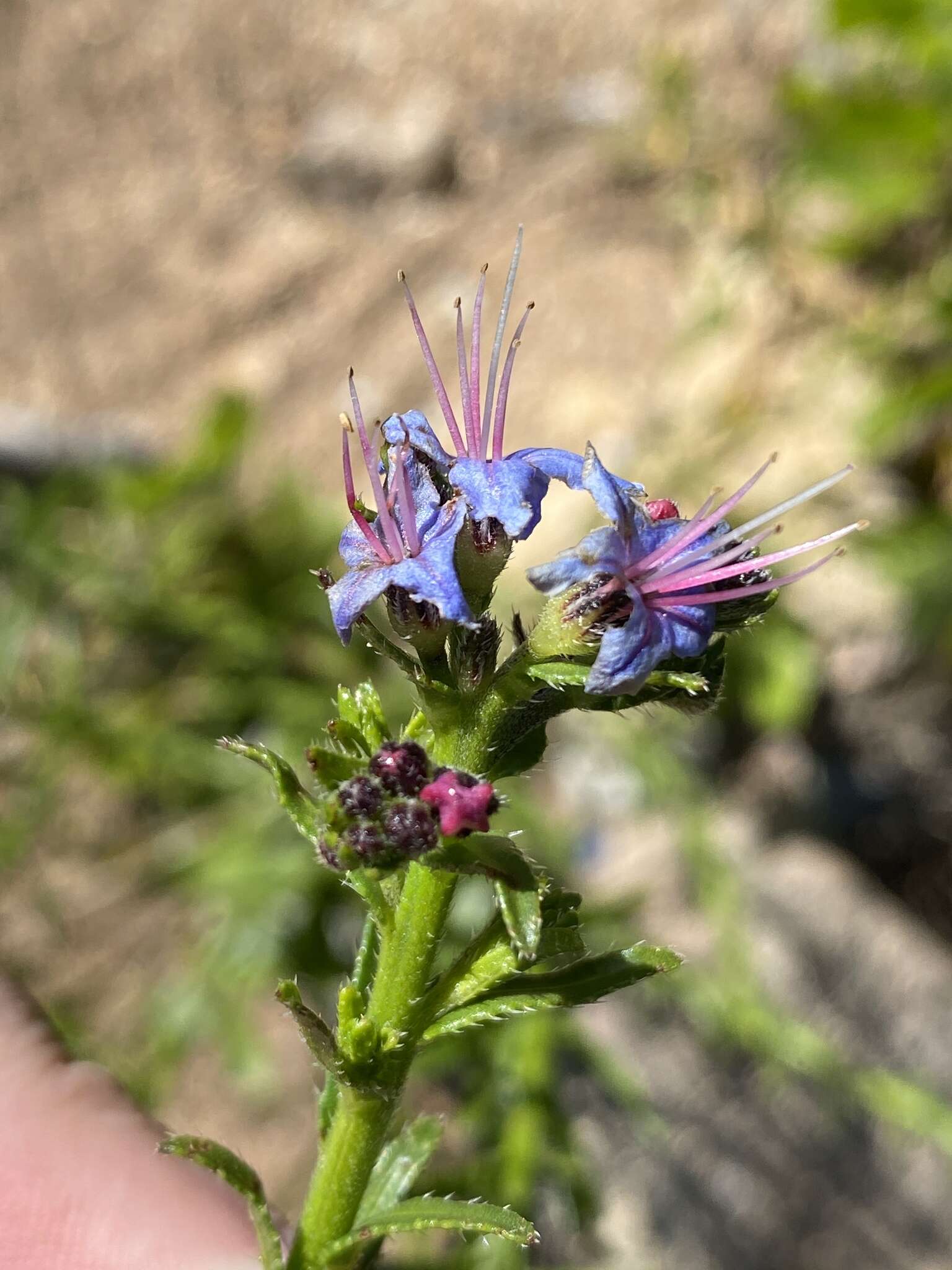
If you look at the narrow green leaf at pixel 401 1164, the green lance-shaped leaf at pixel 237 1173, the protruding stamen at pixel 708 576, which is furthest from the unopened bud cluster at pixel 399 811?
the narrow green leaf at pixel 401 1164

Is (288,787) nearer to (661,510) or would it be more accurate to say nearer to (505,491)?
(505,491)

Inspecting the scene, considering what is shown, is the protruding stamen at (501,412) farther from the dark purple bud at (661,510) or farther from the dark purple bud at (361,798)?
the dark purple bud at (361,798)

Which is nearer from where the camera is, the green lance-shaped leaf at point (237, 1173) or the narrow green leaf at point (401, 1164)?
the green lance-shaped leaf at point (237, 1173)

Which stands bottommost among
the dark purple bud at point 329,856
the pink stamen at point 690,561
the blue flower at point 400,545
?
the dark purple bud at point 329,856

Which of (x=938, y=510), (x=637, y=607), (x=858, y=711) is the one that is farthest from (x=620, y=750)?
(x=637, y=607)

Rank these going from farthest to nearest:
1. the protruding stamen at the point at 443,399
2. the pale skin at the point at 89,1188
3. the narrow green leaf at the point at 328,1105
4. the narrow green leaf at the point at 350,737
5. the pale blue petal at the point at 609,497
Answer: the pale skin at the point at 89,1188
the narrow green leaf at the point at 328,1105
the protruding stamen at the point at 443,399
the narrow green leaf at the point at 350,737
the pale blue petal at the point at 609,497

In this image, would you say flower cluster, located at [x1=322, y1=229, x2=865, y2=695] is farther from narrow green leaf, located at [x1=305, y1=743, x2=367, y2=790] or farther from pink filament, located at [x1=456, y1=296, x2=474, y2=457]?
narrow green leaf, located at [x1=305, y1=743, x2=367, y2=790]

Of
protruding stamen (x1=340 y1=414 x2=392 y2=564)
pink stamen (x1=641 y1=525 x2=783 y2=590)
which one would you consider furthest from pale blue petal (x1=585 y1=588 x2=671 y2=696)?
protruding stamen (x1=340 y1=414 x2=392 y2=564)
